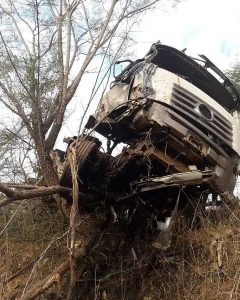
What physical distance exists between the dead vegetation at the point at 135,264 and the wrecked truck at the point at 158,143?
334 millimetres

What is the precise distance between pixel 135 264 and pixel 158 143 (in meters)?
1.61

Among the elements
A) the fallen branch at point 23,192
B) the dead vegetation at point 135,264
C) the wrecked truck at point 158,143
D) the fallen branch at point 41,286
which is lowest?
the fallen branch at point 41,286

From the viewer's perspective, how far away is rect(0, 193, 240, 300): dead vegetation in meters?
4.52

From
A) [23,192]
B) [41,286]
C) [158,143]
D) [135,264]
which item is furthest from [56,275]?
[158,143]

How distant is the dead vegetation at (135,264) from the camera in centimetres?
452

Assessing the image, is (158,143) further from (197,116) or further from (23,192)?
(23,192)

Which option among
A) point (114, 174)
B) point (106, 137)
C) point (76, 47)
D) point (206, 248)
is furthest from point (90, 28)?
point (206, 248)

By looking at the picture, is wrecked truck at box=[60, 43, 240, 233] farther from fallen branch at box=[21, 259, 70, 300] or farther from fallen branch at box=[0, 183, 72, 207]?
fallen branch at box=[21, 259, 70, 300]

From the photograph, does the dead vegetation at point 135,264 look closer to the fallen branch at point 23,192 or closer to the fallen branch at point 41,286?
the fallen branch at point 41,286

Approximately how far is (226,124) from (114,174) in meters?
1.60

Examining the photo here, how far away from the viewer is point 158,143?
5.04 meters

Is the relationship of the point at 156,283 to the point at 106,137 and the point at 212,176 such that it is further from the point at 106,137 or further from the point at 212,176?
the point at 106,137

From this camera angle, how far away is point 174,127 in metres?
4.78

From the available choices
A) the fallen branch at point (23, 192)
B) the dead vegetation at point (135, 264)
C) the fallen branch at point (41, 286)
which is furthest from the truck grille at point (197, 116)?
the fallen branch at point (41, 286)
